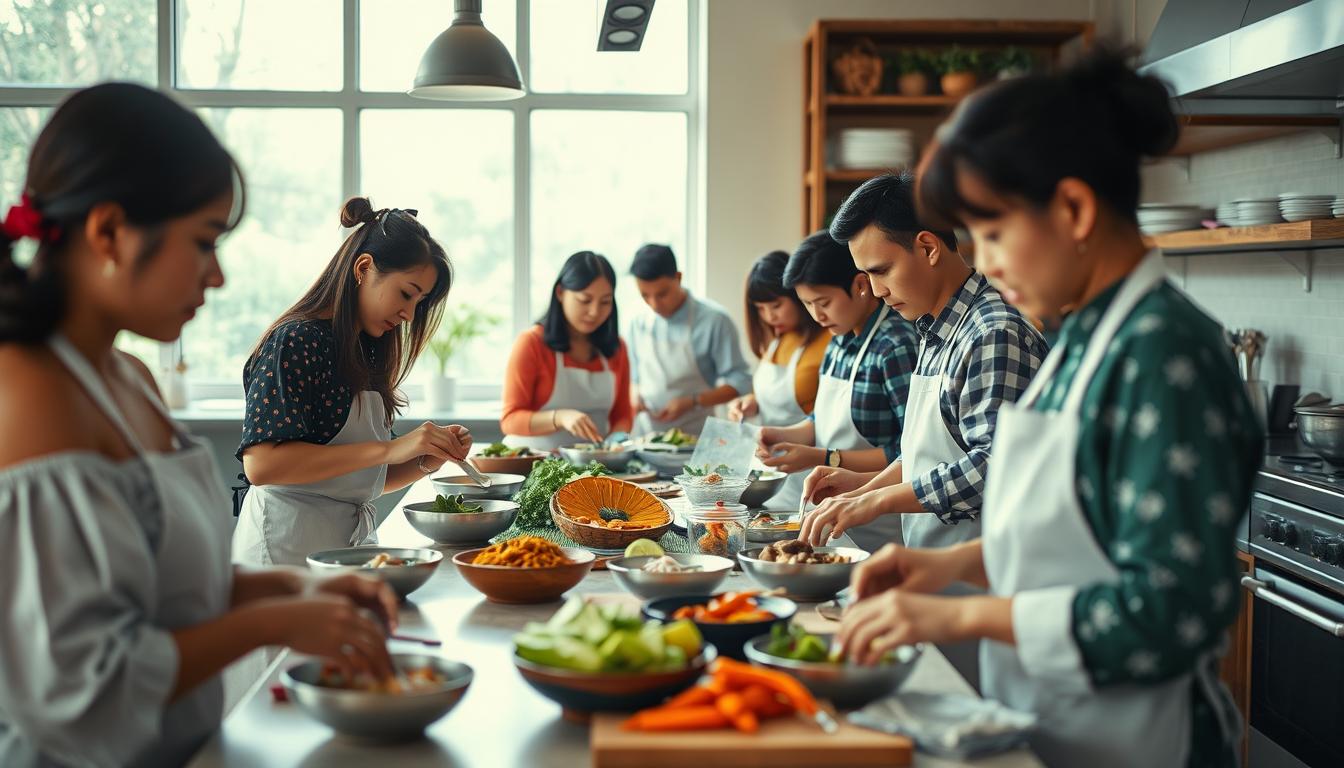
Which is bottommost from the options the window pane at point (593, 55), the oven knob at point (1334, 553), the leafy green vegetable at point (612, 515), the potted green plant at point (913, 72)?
the oven knob at point (1334, 553)

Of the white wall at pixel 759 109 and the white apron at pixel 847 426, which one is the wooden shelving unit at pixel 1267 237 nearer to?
the white apron at pixel 847 426

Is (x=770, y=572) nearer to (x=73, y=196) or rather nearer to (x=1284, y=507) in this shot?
(x=73, y=196)

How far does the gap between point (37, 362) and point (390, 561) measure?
0.87m

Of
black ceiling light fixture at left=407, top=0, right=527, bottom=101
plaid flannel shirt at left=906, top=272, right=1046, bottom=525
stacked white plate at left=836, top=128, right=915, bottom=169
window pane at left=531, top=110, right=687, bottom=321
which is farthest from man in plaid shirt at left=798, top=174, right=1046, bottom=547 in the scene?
window pane at left=531, top=110, right=687, bottom=321

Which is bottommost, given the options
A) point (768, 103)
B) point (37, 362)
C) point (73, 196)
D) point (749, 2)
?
point (37, 362)

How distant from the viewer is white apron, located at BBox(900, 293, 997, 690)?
250cm

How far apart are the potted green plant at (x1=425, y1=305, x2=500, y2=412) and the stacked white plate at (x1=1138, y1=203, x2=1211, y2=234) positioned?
338 cm

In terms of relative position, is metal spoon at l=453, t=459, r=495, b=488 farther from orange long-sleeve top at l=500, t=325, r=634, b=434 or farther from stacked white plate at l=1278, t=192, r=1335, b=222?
stacked white plate at l=1278, t=192, r=1335, b=222

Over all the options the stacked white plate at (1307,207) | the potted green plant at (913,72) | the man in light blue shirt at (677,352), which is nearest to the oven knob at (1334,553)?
the stacked white plate at (1307,207)

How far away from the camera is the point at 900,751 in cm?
131

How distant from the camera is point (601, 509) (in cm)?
274

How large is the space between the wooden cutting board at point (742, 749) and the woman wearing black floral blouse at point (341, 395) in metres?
1.40

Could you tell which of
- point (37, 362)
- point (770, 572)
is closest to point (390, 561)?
point (770, 572)

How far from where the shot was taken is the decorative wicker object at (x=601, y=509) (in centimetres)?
252
